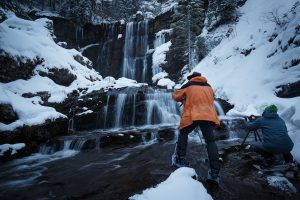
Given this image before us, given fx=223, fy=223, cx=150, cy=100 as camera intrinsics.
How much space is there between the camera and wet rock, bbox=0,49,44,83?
13219mm

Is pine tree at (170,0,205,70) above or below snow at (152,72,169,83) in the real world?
above

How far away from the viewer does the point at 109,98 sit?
1398 centimetres

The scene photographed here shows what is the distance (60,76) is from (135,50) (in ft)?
47.5

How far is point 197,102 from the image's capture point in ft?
13.0

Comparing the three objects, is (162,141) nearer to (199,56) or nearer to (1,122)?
(1,122)

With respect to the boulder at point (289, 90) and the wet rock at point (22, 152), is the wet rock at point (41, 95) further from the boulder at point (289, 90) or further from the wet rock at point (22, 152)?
the boulder at point (289, 90)

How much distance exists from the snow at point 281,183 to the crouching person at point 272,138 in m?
0.57

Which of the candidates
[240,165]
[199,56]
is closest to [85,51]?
[199,56]

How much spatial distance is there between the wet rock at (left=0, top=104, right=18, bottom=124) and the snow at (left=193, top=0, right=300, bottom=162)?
385 inches

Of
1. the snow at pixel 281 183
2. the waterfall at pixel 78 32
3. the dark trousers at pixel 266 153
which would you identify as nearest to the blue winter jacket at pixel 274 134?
the dark trousers at pixel 266 153

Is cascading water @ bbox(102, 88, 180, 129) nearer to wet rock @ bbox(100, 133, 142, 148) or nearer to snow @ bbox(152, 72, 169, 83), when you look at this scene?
wet rock @ bbox(100, 133, 142, 148)

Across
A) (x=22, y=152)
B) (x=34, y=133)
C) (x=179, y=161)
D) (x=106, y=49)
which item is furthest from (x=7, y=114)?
(x=106, y=49)

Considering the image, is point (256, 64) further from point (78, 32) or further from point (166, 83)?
point (78, 32)

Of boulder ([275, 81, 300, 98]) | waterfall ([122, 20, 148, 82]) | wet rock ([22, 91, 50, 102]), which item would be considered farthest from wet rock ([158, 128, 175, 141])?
waterfall ([122, 20, 148, 82])
